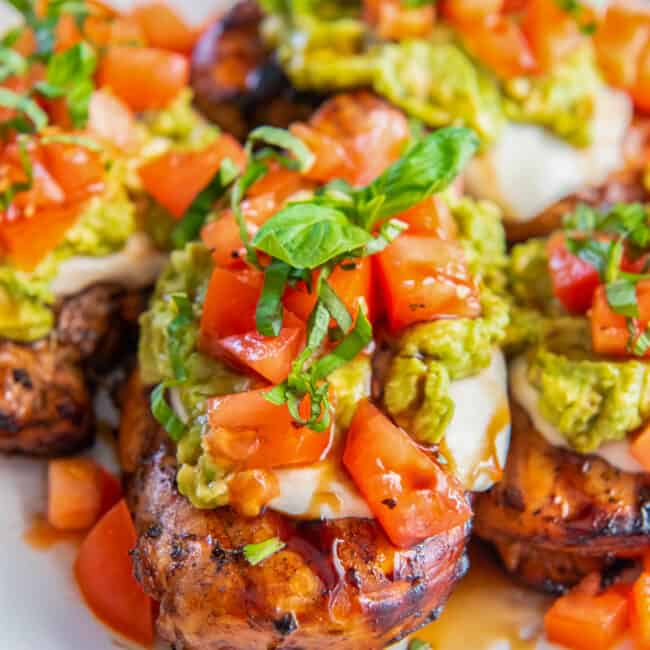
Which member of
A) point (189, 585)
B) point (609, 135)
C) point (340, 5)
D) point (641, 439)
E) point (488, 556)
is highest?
point (340, 5)

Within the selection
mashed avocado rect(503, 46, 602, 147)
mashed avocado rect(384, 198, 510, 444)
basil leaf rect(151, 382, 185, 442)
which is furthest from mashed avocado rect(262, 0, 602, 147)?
basil leaf rect(151, 382, 185, 442)

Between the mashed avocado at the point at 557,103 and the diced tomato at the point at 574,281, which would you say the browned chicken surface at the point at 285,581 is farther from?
the mashed avocado at the point at 557,103

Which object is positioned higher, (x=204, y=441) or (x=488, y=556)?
(x=204, y=441)

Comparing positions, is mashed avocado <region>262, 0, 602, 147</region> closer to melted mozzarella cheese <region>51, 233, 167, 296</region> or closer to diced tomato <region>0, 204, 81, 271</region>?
melted mozzarella cheese <region>51, 233, 167, 296</region>

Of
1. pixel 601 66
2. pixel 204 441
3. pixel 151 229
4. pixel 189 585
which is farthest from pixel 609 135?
pixel 189 585

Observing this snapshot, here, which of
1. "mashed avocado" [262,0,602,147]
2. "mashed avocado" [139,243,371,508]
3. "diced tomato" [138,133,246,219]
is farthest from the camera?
"mashed avocado" [262,0,602,147]

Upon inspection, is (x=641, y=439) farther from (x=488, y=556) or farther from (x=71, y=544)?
(x=71, y=544)

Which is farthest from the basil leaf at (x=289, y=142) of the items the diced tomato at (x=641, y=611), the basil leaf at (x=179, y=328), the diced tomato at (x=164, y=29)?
the diced tomato at (x=641, y=611)
